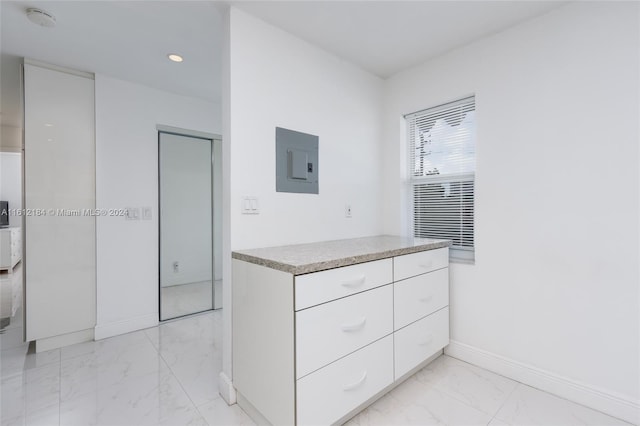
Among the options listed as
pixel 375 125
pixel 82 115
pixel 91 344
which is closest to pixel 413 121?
pixel 375 125

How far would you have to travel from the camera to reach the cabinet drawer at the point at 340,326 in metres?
1.23

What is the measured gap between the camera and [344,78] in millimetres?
2348

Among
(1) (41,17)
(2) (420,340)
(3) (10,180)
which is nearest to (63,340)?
(1) (41,17)

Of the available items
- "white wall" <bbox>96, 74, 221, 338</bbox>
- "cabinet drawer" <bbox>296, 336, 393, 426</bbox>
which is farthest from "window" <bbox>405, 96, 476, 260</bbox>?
"white wall" <bbox>96, 74, 221, 338</bbox>

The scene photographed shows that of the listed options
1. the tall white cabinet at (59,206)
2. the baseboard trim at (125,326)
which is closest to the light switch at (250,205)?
the tall white cabinet at (59,206)

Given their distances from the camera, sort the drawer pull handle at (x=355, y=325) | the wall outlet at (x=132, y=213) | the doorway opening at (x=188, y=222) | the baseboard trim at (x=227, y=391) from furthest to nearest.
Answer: the doorway opening at (x=188, y=222) → the wall outlet at (x=132, y=213) → the baseboard trim at (x=227, y=391) → the drawer pull handle at (x=355, y=325)

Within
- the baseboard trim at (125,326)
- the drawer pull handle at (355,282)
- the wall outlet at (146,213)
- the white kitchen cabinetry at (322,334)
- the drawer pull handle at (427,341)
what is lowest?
the baseboard trim at (125,326)

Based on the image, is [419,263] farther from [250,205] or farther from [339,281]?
[250,205]

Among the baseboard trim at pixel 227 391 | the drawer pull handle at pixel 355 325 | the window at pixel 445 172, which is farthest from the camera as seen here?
the window at pixel 445 172

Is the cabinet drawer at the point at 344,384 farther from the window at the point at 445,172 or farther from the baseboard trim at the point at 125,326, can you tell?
the baseboard trim at the point at 125,326

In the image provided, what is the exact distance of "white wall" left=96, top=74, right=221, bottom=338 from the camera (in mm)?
2580

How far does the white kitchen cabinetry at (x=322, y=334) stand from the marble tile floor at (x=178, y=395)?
0.18 metres

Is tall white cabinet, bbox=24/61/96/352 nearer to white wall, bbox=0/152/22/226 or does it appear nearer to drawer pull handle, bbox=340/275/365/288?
drawer pull handle, bbox=340/275/365/288

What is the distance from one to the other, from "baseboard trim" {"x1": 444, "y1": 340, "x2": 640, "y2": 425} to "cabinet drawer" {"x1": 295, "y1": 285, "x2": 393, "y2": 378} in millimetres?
925
